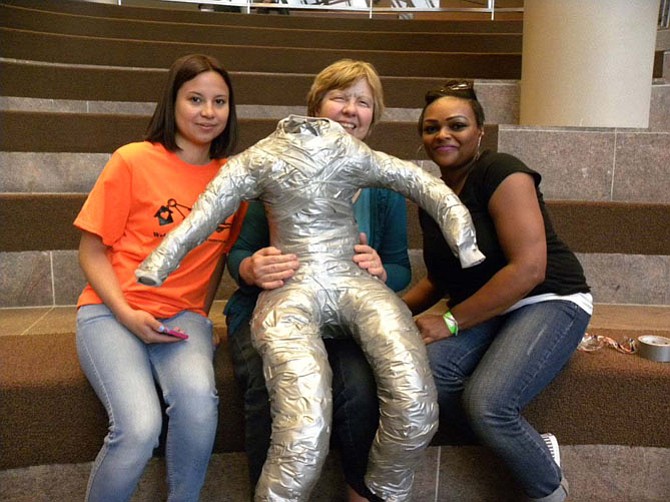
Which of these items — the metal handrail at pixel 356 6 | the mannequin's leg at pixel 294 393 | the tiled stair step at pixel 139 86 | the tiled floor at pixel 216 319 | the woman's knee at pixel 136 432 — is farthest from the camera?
the metal handrail at pixel 356 6

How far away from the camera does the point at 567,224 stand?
89.5 inches

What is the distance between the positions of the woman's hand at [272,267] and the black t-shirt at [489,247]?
0.41 m

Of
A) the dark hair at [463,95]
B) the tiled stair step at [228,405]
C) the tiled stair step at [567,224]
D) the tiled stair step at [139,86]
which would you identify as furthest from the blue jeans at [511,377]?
the tiled stair step at [139,86]

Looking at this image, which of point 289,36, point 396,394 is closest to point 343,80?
point 396,394

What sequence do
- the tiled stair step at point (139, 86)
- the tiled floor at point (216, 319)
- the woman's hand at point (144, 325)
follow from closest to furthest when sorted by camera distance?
1. the woman's hand at point (144, 325)
2. the tiled floor at point (216, 319)
3. the tiled stair step at point (139, 86)

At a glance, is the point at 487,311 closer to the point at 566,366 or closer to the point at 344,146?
the point at 566,366

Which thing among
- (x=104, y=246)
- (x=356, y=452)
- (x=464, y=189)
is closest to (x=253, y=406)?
(x=356, y=452)

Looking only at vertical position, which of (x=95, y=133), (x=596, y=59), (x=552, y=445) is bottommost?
(x=552, y=445)

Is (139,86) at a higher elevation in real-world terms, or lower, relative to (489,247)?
higher

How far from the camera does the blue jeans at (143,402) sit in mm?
1254

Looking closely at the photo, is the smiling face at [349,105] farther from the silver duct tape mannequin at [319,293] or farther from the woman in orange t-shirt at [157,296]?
the woman in orange t-shirt at [157,296]

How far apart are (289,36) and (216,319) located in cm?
271

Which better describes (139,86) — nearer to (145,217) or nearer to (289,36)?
(289,36)

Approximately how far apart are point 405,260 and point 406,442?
0.54m
